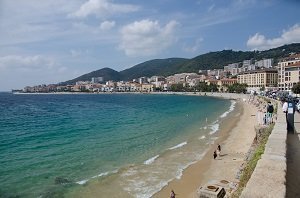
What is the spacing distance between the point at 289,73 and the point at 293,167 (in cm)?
Answer: 10263

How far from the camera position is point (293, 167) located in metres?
10.3

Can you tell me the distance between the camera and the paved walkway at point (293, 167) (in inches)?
330

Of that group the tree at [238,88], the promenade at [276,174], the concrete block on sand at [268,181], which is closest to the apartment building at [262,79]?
the tree at [238,88]

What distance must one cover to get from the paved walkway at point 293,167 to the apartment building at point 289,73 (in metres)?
93.3

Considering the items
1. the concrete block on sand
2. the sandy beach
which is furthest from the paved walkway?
the sandy beach

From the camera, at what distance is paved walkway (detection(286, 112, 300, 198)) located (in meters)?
8.38

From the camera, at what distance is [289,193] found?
8.12 meters

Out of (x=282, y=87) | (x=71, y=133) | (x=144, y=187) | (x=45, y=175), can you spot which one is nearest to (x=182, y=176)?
(x=144, y=187)

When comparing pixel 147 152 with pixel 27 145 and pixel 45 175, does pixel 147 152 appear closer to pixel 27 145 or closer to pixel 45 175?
pixel 45 175

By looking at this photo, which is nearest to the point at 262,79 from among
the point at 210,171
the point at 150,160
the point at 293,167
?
the point at 150,160

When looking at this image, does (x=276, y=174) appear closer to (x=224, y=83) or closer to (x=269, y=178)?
(x=269, y=178)

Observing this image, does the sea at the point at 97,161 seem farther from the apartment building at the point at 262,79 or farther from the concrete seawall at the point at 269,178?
the apartment building at the point at 262,79

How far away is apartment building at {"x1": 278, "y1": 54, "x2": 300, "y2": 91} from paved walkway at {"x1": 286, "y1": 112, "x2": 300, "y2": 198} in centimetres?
9330

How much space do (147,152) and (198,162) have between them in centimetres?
482
